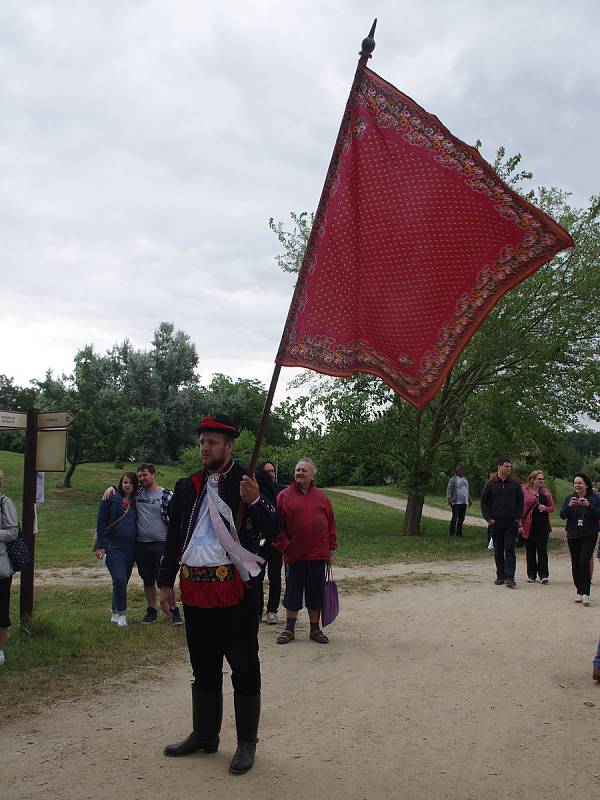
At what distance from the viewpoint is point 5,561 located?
6.74 meters

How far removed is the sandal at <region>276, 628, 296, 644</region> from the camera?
791 cm

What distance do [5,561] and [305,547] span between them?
122 inches

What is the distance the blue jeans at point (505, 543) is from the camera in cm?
1185

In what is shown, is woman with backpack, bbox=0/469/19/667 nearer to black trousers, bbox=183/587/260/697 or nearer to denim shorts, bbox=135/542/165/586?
denim shorts, bbox=135/542/165/586

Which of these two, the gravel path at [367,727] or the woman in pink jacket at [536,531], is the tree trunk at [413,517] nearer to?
the woman in pink jacket at [536,531]

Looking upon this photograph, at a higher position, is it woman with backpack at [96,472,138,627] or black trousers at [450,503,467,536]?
woman with backpack at [96,472,138,627]

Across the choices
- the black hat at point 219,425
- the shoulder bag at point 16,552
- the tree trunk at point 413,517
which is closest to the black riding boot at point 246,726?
the black hat at point 219,425

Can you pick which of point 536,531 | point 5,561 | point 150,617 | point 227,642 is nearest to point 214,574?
point 227,642

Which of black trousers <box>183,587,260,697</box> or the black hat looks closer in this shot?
black trousers <box>183,587,260,697</box>

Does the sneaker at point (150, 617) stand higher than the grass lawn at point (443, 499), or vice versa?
the sneaker at point (150, 617)

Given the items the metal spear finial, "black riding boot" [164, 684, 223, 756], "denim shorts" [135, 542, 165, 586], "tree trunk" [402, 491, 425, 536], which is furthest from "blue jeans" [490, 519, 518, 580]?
"tree trunk" [402, 491, 425, 536]

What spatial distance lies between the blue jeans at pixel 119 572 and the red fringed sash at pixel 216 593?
430 centimetres

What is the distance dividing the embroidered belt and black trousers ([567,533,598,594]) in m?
7.07

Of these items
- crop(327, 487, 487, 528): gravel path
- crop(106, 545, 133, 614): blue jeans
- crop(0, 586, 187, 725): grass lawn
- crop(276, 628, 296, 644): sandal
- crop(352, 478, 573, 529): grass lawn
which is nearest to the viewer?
crop(0, 586, 187, 725): grass lawn
